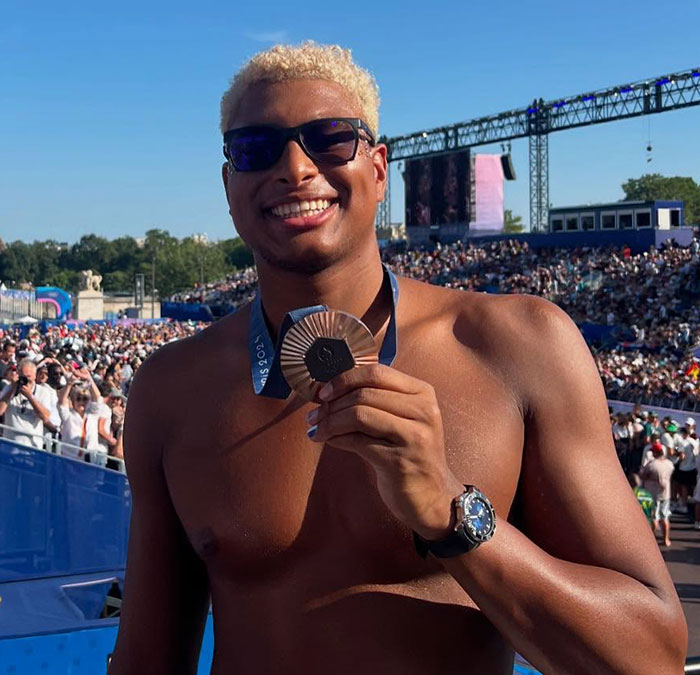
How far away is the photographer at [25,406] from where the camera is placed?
772 centimetres

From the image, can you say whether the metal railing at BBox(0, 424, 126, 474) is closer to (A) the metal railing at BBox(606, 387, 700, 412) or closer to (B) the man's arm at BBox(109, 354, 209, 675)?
(B) the man's arm at BBox(109, 354, 209, 675)

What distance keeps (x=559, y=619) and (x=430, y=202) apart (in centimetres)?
4709

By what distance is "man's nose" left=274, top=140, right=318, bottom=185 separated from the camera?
136cm

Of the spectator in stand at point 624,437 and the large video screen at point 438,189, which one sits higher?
the large video screen at point 438,189

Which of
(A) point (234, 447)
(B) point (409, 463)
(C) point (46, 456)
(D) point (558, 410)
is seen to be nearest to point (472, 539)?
(B) point (409, 463)

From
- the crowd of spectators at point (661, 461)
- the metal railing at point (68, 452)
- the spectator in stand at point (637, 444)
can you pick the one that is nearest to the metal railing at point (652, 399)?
the crowd of spectators at point (661, 461)

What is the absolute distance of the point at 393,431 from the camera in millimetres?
990

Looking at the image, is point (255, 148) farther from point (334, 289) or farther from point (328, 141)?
point (334, 289)

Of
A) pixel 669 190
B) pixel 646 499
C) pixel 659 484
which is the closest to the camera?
pixel 646 499

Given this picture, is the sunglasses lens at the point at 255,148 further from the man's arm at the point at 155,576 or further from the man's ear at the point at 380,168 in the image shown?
the man's arm at the point at 155,576

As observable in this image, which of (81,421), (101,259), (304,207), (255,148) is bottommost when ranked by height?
(81,421)

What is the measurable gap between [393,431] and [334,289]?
1.63 ft

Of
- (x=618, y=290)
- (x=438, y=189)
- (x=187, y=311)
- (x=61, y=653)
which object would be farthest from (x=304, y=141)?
(x=438, y=189)

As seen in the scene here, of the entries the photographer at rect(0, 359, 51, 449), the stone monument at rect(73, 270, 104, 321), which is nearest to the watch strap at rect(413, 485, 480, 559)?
the photographer at rect(0, 359, 51, 449)
